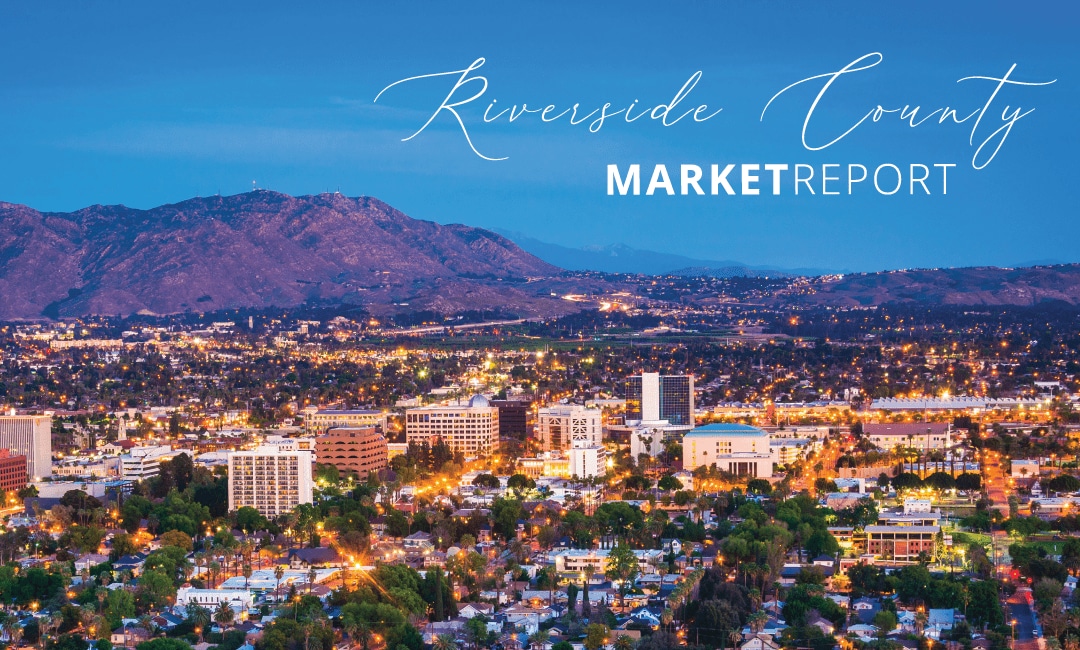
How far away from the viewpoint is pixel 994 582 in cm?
4116

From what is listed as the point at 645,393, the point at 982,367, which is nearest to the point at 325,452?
the point at 645,393

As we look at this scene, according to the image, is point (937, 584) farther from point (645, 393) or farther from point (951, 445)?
point (645, 393)

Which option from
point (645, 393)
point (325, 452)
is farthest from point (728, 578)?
point (645, 393)

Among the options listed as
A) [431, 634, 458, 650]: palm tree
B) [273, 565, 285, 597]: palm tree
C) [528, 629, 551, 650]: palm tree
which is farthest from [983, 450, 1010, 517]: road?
[431, 634, 458, 650]: palm tree

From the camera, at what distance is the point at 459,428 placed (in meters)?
76.4

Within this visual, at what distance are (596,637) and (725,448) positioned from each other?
3105cm

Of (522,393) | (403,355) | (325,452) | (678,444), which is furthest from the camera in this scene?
(403,355)

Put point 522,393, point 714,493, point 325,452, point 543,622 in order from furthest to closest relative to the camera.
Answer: point 522,393, point 325,452, point 714,493, point 543,622

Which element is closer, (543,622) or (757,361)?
(543,622)

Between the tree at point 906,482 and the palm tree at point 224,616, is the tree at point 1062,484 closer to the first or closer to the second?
the tree at point 906,482

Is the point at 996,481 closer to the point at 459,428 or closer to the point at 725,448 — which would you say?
the point at 725,448

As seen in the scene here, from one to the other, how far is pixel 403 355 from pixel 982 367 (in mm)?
40757

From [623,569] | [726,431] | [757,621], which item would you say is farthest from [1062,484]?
[757,621]

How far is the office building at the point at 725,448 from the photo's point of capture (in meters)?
65.9
